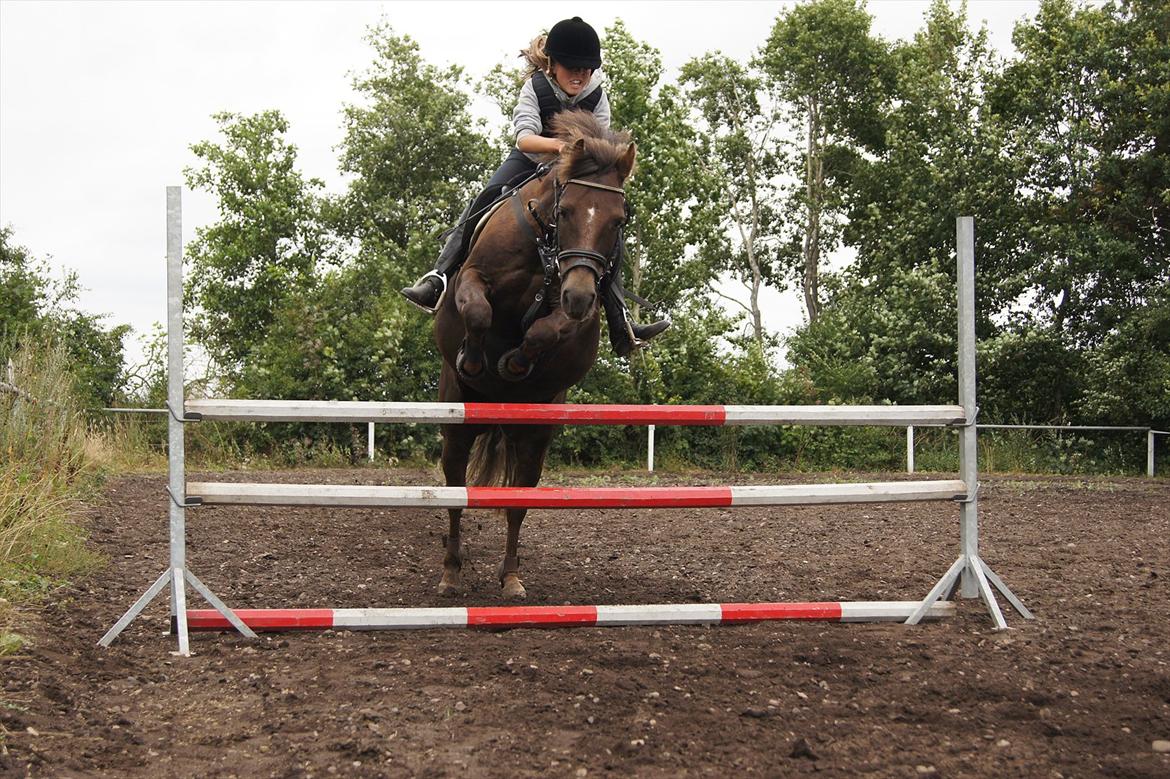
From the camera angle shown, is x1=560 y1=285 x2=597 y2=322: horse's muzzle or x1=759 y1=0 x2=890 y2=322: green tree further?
x1=759 y1=0 x2=890 y2=322: green tree

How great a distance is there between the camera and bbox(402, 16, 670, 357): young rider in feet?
18.9

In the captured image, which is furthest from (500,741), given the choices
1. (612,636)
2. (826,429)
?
(826,429)

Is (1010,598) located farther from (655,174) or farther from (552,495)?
(655,174)

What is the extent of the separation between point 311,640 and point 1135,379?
19102mm

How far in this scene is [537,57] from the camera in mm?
6047

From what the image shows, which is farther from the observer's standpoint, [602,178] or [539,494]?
[602,178]

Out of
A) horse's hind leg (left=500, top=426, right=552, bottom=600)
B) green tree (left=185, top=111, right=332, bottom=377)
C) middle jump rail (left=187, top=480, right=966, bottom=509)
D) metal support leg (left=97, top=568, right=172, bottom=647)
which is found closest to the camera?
metal support leg (left=97, top=568, right=172, bottom=647)

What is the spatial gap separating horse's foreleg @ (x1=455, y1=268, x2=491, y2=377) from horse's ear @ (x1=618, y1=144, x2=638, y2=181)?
2.99ft

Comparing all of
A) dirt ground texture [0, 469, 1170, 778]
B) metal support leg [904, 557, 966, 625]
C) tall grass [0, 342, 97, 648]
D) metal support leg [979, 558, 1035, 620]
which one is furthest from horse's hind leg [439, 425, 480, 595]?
metal support leg [979, 558, 1035, 620]

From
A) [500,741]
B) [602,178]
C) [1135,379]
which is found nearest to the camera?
[500,741]

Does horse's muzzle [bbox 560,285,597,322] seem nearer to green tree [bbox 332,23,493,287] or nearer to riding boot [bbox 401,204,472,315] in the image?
riding boot [bbox 401,204,472,315]

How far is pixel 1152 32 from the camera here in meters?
21.0

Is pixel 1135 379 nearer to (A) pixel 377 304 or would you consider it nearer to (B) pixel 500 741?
(A) pixel 377 304

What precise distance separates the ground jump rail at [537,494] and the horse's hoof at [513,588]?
946 millimetres
